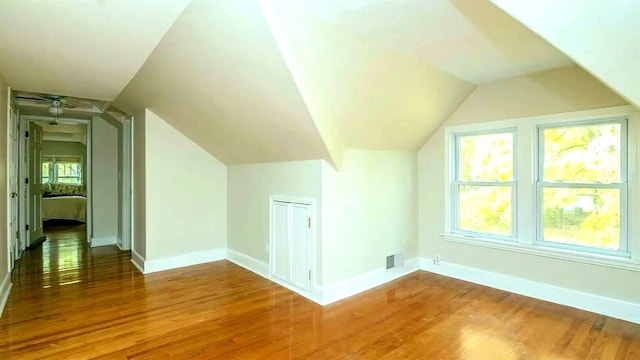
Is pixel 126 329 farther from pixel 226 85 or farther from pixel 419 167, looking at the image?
pixel 419 167

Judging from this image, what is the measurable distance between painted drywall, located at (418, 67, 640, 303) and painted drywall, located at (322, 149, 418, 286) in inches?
7.7

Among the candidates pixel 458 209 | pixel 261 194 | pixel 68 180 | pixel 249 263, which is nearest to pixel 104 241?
pixel 249 263

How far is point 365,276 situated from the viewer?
3.59 metres

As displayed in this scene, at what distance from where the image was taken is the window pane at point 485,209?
3678 mm

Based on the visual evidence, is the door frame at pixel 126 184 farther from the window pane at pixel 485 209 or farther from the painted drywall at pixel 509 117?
the window pane at pixel 485 209

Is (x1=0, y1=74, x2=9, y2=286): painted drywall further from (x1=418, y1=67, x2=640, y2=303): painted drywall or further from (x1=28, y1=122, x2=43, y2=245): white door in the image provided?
(x1=418, y1=67, x2=640, y2=303): painted drywall

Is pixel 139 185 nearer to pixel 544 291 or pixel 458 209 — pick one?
pixel 458 209

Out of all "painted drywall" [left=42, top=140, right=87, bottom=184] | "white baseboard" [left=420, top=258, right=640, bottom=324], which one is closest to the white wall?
"white baseboard" [left=420, top=258, right=640, bottom=324]

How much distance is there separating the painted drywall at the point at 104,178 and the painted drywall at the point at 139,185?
1566 millimetres

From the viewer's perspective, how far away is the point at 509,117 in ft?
11.5

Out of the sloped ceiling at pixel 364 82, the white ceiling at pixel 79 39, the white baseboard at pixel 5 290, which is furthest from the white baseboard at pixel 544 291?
the white baseboard at pixel 5 290

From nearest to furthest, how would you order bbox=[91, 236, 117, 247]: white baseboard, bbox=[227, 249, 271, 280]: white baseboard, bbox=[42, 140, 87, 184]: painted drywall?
1. bbox=[227, 249, 271, 280]: white baseboard
2. bbox=[91, 236, 117, 247]: white baseboard
3. bbox=[42, 140, 87, 184]: painted drywall

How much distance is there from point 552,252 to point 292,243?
8.35 ft

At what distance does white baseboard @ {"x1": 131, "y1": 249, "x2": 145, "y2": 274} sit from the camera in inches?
168
